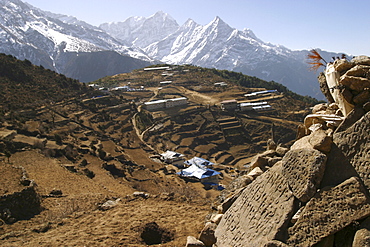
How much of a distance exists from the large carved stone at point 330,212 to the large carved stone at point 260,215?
389 mm

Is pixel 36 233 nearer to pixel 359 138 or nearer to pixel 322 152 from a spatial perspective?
pixel 322 152

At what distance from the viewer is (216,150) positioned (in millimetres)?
59406

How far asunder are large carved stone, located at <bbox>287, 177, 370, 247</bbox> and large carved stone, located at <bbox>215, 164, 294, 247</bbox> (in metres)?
0.39

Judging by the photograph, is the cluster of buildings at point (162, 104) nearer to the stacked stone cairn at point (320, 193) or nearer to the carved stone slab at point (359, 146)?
the stacked stone cairn at point (320, 193)

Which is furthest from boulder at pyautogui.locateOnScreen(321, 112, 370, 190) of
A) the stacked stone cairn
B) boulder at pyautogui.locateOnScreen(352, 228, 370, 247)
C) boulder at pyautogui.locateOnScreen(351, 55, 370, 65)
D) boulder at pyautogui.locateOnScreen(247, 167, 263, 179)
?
boulder at pyautogui.locateOnScreen(247, 167, 263, 179)

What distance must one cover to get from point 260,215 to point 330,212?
170 centimetres

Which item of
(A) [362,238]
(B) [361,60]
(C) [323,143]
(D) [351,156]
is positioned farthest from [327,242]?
(B) [361,60]

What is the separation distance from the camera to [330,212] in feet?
18.4

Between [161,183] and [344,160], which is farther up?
[344,160]

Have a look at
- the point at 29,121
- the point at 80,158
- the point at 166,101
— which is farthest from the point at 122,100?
the point at 80,158

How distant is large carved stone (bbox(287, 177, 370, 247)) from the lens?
5406 millimetres

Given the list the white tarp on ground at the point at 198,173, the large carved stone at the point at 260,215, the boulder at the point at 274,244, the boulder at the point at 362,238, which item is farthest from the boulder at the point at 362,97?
the white tarp on ground at the point at 198,173

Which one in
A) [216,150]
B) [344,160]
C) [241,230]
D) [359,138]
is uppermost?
[359,138]

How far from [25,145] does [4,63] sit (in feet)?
149
